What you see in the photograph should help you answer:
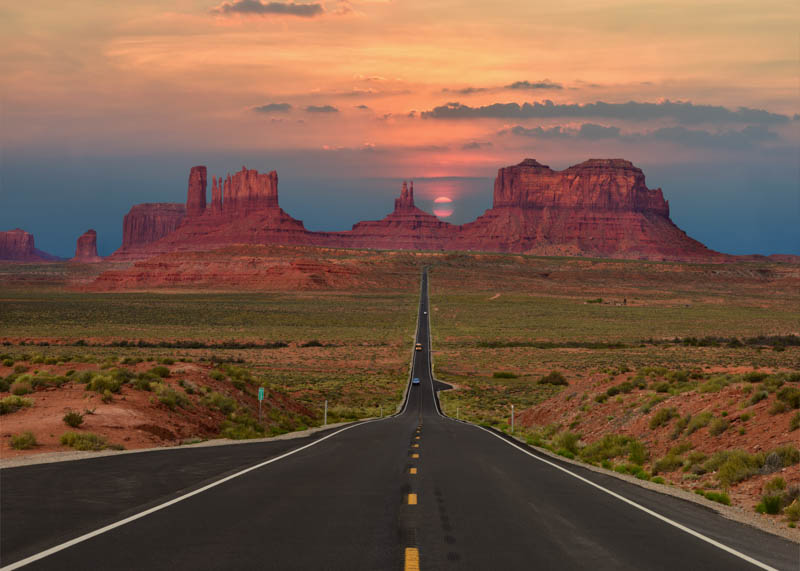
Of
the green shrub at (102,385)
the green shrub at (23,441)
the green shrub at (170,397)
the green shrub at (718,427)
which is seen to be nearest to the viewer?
the green shrub at (23,441)

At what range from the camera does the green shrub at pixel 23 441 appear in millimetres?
17141

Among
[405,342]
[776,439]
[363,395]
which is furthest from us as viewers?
[405,342]

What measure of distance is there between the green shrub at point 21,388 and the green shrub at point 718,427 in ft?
66.1

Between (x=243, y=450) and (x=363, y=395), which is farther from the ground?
(x=243, y=450)

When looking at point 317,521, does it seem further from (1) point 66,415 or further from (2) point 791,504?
(1) point 66,415

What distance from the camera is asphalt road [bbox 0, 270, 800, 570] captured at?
8227 mm

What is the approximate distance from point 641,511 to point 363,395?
42190 mm

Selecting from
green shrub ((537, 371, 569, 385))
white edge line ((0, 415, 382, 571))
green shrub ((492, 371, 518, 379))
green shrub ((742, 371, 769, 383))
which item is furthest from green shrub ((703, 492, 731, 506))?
green shrub ((492, 371, 518, 379))

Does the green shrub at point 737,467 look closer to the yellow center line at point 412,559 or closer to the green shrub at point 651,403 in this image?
the green shrub at point 651,403

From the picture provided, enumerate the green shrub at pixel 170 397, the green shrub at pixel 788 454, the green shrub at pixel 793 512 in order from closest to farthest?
the green shrub at pixel 793 512, the green shrub at pixel 788 454, the green shrub at pixel 170 397

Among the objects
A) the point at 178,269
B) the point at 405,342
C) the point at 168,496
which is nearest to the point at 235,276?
the point at 178,269

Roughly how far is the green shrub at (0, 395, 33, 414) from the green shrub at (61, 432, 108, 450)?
3.69m

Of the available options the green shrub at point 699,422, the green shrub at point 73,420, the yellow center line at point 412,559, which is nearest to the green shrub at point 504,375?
the green shrub at point 699,422

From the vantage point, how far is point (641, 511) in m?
11.8
